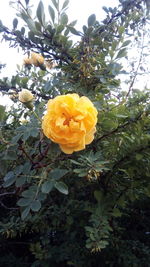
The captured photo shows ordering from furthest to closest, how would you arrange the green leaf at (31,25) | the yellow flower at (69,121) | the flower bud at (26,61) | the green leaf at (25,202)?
the flower bud at (26,61)
the green leaf at (31,25)
the green leaf at (25,202)
the yellow flower at (69,121)

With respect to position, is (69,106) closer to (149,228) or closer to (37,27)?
(37,27)

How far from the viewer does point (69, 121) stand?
60 cm

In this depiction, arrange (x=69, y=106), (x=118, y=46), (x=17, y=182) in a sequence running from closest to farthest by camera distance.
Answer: (x=69, y=106), (x=17, y=182), (x=118, y=46)

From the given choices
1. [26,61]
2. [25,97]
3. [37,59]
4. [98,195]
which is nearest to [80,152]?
[98,195]

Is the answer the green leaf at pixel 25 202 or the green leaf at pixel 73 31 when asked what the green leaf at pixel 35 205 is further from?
the green leaf at pixel 73 31

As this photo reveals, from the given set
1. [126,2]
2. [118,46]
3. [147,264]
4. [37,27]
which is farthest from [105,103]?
[147,264]

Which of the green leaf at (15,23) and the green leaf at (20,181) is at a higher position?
the green leaf at (15,23)

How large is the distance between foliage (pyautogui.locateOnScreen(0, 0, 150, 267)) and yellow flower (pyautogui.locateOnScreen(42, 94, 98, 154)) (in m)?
0.08

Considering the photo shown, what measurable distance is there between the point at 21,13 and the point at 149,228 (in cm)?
99

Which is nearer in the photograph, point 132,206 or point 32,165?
point 32,165

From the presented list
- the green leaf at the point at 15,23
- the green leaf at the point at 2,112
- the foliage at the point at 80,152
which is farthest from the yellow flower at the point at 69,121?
the green leaf at the point at 15,23

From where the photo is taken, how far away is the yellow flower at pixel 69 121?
1.93 ft

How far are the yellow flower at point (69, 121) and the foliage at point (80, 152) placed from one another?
0.08 m

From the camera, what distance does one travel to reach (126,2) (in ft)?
3.35
